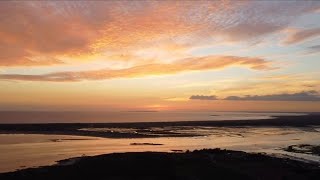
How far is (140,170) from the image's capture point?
28719 mm

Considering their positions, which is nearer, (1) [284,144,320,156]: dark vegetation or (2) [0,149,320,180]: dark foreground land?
(2) [0,149,320,180]: dark foreground land

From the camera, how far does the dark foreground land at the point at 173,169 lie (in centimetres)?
2662

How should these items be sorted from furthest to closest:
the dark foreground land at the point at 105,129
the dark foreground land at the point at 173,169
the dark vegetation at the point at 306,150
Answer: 1. the dark foreground land at the point at 105,129
2. the dark vegetation at the point at 306,150
3. the dark foreground land at the point at 173,169

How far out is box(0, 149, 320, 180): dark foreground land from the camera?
26.6 m

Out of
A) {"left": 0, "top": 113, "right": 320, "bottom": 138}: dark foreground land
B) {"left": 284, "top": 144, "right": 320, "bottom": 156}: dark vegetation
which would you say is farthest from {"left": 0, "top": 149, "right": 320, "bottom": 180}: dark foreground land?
{"left": 0, "top": 113, "right": 320, "bottom": 138}: dark foreground land

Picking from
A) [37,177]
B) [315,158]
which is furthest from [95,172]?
[315,158]

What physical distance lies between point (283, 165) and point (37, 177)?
58.3 ft

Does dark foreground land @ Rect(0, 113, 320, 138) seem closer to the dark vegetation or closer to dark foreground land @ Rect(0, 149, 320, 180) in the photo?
the dark vegetation

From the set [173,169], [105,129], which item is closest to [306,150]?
[173,169]

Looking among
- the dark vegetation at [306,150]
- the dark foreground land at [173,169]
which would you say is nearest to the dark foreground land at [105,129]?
the dark vegetation at [306,150]

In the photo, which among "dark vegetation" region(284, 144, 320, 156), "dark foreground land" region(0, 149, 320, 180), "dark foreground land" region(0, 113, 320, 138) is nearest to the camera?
"dark foreground land" region(0, 149, 320, 180)

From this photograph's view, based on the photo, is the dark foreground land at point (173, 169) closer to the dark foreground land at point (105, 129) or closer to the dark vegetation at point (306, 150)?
the dark vegetation at point (306, 150)

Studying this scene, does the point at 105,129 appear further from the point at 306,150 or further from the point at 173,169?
the point at 173,169

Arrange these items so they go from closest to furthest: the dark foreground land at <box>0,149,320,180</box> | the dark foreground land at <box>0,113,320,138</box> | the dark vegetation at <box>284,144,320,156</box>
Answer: the dark foreground land at <box>0,149,320,180</box>, the dark vegetation at <box>284,144,320,156</box>, the dark foreground land at <box>0,113,320,138</box>
